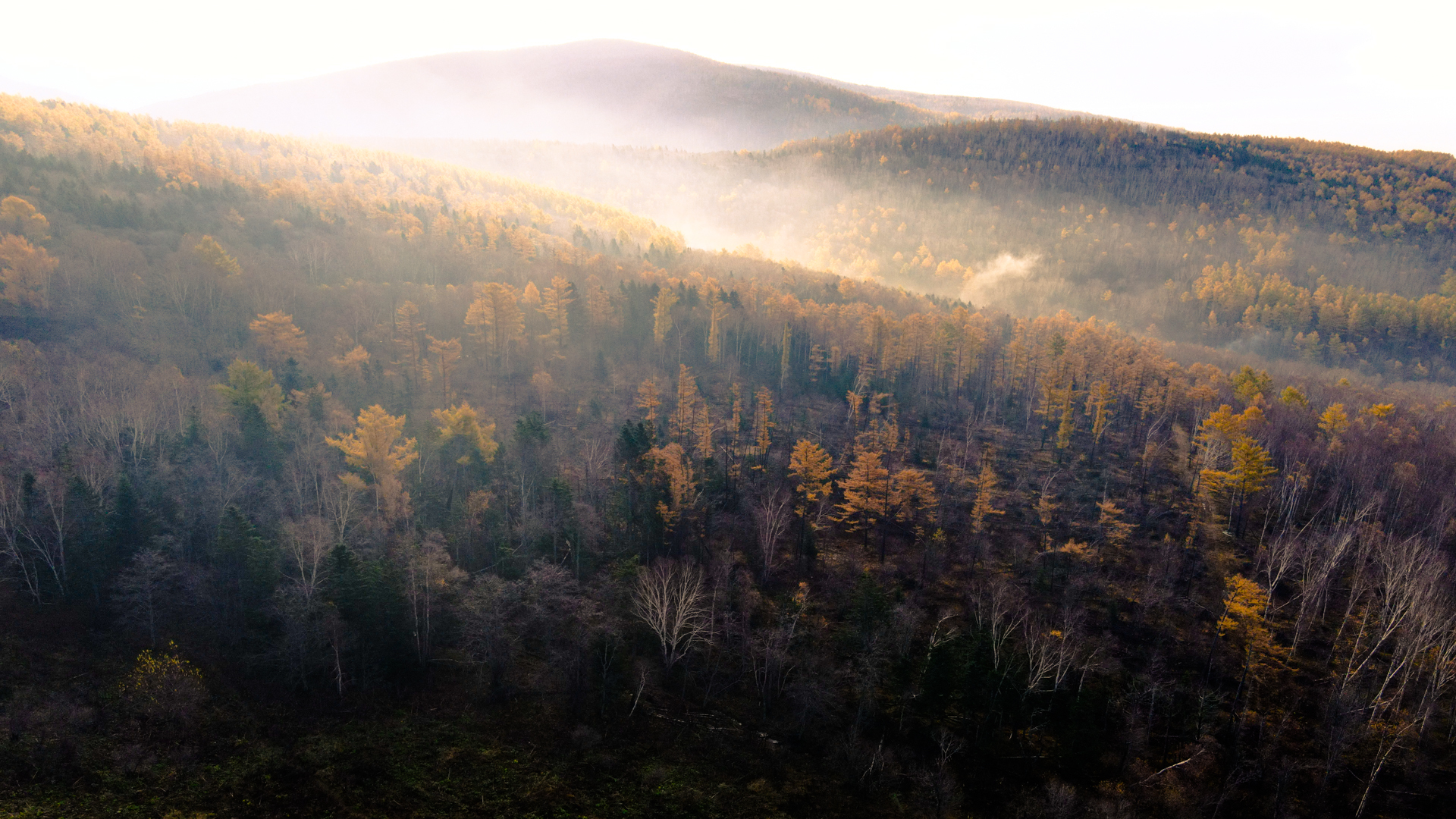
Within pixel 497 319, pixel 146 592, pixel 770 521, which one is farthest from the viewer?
pixel 497 319

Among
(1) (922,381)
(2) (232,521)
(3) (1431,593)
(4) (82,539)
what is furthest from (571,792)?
(1) (922,381)

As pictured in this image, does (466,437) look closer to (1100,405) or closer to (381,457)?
(381,457)

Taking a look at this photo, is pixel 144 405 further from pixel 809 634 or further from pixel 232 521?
pixel 809 634

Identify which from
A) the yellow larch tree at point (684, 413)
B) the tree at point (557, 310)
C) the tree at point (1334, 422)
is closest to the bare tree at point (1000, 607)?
the yellow larch tree at point (684, 413)

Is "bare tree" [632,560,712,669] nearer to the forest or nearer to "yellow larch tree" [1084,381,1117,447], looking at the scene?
the forest

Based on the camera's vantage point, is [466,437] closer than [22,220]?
Yes

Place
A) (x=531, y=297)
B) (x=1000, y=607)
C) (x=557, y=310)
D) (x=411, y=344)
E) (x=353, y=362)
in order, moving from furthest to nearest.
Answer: (x=531, y=297)
(x=557, y=310)
(x=411, y=344)
(x=353, y=362)
(x=1000, y=607)

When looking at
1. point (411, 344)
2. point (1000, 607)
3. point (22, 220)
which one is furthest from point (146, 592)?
point (22, 220)
